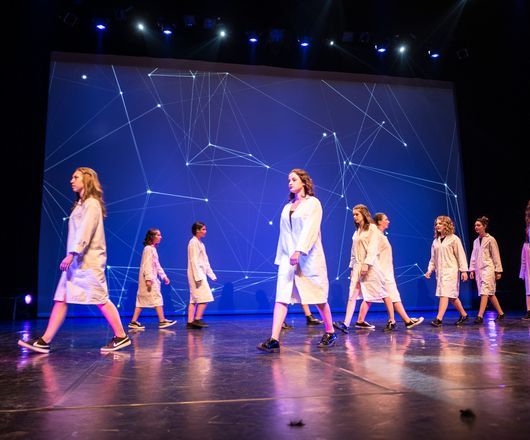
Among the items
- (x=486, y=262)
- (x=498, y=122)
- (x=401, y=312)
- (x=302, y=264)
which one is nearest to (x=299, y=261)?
(x=302, y=264)

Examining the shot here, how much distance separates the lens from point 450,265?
7.20m

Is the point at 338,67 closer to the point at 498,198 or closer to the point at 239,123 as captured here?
the point at 239,123

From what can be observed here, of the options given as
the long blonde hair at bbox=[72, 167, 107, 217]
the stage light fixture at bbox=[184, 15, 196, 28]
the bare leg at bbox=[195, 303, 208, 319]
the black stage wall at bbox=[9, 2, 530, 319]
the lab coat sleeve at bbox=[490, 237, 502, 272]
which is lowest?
the bare leg at bbox=[195, 303, 208, 319]

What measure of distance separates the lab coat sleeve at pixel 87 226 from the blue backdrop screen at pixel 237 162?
16.1 ft

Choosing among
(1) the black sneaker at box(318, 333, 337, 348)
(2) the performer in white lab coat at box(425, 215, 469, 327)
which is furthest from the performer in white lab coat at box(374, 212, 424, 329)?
(1) the black sneaker at box(318, 333, 337, 348)

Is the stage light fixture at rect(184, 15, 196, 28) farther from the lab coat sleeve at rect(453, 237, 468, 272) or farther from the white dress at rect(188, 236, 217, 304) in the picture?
the lab coat sleeve at rect(453, 237, 468, 272)

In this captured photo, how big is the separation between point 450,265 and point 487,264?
1278 millimetres

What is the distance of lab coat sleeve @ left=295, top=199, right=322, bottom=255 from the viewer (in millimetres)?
4531

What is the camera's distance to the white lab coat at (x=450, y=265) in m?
7.12

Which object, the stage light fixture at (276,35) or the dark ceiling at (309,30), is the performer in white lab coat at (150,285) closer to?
the dark ceiling at (309,30)

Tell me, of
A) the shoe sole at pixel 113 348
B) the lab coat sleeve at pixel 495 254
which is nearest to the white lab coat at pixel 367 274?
the lab coat sleeve at pixel 495 254

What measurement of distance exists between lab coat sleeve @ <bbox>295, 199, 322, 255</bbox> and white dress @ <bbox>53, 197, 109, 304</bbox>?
1.79 m

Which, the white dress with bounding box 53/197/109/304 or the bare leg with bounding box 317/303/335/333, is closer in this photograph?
the white dress with bounding box 53/197/109/304

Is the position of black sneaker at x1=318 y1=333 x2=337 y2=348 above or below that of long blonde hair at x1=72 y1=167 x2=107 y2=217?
below
